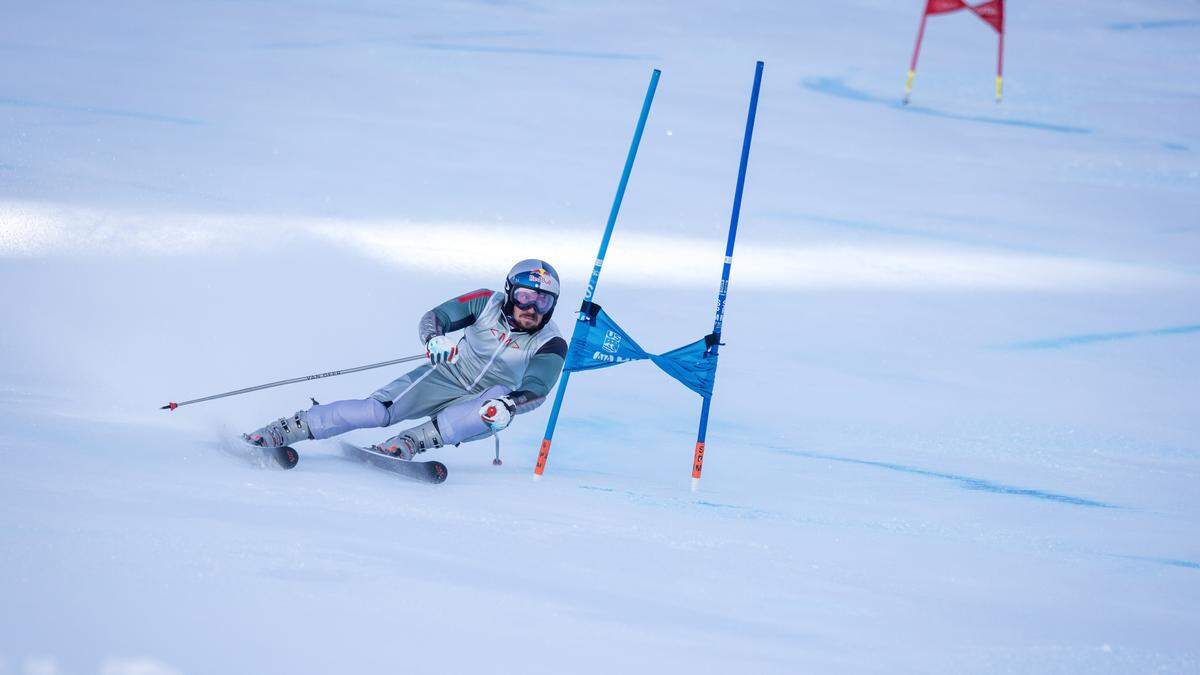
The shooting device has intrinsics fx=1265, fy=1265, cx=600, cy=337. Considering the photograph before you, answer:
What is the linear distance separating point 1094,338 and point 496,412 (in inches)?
218

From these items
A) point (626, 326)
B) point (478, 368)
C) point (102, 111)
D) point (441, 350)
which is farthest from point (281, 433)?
point (102, 111)

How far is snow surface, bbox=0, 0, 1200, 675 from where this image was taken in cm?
359

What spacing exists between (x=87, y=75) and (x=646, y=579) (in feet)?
32.8

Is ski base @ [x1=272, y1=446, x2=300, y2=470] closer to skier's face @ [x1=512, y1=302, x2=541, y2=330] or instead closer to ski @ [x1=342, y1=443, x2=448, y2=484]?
ski @ [x1=342, y1=443, x2=448, y2=484]

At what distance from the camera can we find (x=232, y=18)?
48.4 ft

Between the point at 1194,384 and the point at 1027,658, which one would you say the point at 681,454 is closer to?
the point at 1027,658

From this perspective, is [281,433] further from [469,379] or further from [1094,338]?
[1094,338]

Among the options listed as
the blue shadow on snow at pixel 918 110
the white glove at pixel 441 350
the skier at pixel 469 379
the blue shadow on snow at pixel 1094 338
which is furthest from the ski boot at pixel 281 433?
the blue shadow on snow at pixel 918 110

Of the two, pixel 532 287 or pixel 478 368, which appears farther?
pixel 478 368

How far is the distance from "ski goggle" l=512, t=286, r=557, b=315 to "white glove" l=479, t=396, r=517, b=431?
0.47 metres

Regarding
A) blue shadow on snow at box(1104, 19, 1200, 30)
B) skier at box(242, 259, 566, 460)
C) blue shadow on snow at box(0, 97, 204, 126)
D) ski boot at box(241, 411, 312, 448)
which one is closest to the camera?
ski boot at box(241, 411, 312, 448)

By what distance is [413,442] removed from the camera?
16.5 feet

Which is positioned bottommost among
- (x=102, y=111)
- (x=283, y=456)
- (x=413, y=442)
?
(x=283, y=456)

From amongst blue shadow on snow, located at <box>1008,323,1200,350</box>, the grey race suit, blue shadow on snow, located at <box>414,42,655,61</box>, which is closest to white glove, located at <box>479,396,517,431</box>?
the grey race suit
